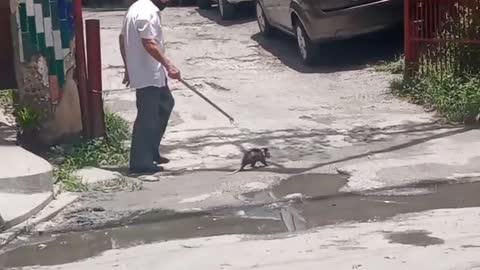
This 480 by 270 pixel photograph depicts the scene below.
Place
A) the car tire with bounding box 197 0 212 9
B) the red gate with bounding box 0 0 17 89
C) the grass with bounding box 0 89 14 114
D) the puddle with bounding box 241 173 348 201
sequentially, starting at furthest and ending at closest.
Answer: the car tire with bounding box 197 0 212 9 < the grass with bounding box 0 89 14 114 < the red gate with bounding box 0 0 17 89 < the puddle with bounding box 241 173 348 201

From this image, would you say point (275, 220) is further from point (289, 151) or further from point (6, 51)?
point (6, 51)

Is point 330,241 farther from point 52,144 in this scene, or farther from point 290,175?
point 52,144

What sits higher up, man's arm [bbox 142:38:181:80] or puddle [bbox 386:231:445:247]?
man's arm [bbox 142:38:181:80]

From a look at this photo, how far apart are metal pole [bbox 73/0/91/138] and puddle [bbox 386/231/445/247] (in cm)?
360

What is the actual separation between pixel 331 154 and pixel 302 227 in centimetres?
218

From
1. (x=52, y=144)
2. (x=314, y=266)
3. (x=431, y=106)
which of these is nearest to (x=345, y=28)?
(x=431, y=106)

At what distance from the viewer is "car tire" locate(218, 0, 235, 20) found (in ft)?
58.0

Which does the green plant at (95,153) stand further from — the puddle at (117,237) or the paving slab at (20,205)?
the puddle at (117,237)

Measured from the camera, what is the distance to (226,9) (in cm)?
1777

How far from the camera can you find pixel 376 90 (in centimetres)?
1238

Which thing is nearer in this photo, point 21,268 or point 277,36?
→ point 21,268

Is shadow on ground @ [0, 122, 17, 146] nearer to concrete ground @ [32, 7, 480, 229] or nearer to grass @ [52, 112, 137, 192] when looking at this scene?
grass @ [52, 112, 137, 192]

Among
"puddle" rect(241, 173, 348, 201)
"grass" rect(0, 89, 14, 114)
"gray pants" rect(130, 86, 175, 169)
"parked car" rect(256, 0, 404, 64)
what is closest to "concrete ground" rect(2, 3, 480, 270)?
"puddle" rect(241, 173, 348, 201)

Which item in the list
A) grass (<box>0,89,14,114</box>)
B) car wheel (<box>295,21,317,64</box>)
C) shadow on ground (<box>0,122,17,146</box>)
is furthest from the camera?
car wheel (<box>295,21,317,64</box>)
